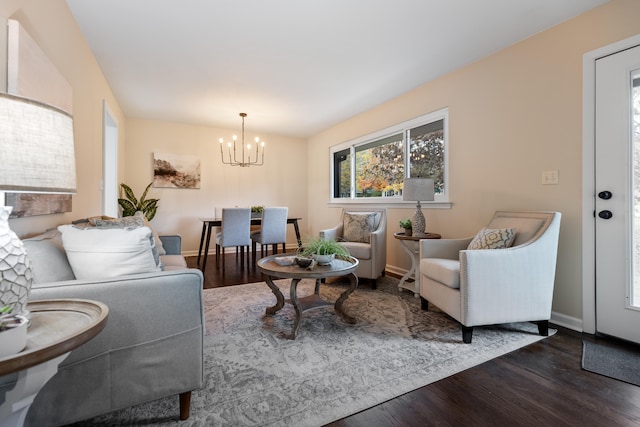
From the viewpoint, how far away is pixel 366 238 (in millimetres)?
3566

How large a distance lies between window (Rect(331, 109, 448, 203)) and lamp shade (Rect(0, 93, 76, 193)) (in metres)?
3.22

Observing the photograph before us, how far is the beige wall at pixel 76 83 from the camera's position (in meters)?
1.57

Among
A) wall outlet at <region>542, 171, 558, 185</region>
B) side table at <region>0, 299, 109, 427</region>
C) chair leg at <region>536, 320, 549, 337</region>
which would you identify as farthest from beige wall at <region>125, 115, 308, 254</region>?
chair leg at <region>536, 320, 549, 337</region>

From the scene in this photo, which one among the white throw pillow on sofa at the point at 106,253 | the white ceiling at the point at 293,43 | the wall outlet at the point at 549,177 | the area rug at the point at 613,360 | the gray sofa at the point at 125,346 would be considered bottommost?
the area rug at the point at 613,360

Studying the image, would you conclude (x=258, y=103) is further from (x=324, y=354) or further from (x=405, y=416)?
(x=405, y=416)

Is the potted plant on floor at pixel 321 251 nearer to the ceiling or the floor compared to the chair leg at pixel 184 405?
nearer to the ceiling

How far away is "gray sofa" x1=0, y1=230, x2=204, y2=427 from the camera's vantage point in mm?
1030

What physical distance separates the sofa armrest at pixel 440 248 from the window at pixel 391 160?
85 centimetres

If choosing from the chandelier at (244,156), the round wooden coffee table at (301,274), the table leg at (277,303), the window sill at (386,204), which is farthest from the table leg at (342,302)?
the chandelier at (244,156)

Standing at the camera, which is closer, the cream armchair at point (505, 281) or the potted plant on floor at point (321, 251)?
the cream armchair at point (505, 281)

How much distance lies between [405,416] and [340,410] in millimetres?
282

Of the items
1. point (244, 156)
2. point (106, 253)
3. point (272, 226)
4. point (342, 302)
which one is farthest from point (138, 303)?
point (244, 156)

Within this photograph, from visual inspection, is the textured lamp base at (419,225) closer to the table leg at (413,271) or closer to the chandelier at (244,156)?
the table leg at (413,271)

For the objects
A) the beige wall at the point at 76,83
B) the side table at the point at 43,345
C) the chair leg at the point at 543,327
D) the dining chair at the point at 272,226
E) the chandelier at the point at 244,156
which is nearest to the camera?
the side table at the point at 43,345
